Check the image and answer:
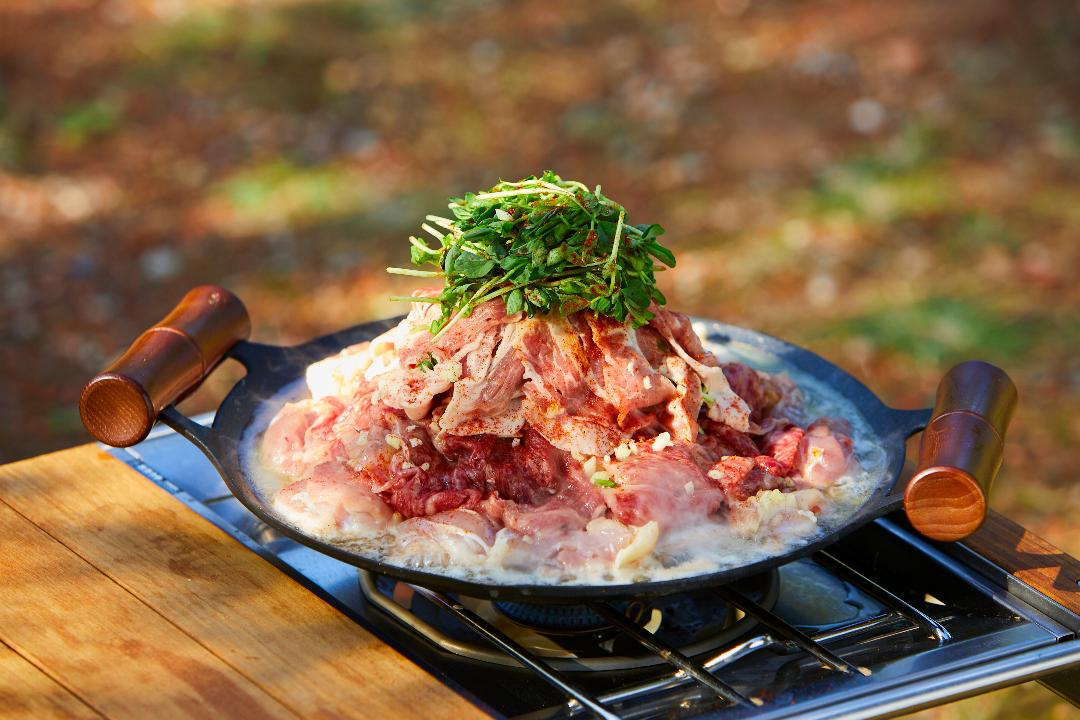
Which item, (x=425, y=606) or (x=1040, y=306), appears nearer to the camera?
(x=425, y=606)

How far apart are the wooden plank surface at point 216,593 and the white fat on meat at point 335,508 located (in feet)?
0.62

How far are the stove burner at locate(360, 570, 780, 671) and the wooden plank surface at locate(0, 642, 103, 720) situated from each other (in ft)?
2.36

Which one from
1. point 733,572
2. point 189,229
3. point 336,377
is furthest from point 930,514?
point 189,229

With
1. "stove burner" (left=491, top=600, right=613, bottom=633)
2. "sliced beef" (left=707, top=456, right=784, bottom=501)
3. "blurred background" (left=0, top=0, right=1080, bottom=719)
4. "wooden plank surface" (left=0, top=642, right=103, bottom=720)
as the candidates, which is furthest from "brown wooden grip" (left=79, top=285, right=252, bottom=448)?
"blurred background" (left=0, top=0, right=1080, bottom=719)

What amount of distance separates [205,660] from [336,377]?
0.80 meters

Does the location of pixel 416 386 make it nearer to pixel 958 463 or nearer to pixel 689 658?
pixel 689 658

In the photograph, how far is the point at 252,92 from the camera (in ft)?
28.3

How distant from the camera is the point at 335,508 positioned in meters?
2.54

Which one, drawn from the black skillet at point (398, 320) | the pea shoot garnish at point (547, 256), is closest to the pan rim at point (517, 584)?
the black skillet at point (398, 320)

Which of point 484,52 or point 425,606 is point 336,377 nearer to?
point 425,606

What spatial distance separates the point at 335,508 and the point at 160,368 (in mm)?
630

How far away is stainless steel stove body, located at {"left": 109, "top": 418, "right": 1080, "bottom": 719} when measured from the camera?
2.45 metres

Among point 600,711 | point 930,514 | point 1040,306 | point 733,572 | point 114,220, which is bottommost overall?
point 600,711

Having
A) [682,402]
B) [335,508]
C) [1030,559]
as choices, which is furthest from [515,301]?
[1030,559]
